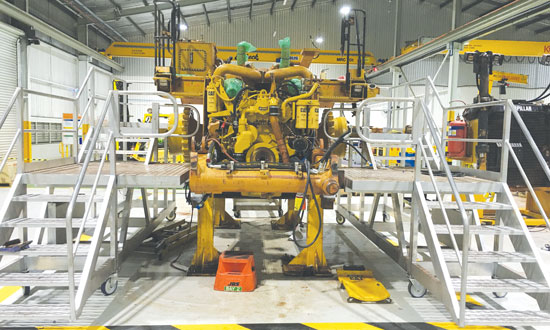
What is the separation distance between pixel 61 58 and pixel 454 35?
49.5 ft

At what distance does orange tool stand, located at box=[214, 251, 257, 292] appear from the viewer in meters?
3.98

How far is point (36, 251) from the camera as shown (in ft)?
11.4

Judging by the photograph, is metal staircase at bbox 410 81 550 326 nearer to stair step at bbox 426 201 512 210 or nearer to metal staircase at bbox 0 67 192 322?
stair step at bbox 426 201 512 210

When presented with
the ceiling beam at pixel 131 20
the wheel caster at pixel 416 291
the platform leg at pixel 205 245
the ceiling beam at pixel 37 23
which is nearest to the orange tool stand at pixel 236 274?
the platform leg at pixel 205 245

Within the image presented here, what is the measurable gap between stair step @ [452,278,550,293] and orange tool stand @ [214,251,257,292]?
2.08m

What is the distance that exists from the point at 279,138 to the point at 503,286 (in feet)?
9.30

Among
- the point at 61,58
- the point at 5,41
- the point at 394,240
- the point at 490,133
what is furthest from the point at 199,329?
the point at 61,58

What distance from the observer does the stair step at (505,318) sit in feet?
9.76

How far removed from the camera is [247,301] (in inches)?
149

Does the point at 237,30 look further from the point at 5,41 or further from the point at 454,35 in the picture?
the point at 454,35

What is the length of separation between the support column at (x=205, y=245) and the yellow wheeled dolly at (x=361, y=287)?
1.58 meters

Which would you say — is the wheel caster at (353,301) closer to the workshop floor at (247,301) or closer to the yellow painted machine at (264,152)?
the workshop floor at (247,301)

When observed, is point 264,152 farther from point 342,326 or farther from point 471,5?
point 471,5

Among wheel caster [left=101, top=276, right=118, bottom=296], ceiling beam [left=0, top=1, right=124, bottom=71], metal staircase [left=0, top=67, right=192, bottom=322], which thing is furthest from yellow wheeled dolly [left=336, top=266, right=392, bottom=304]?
ceiling beam [left=0, top=1, right=124, bottom=71]
